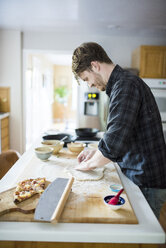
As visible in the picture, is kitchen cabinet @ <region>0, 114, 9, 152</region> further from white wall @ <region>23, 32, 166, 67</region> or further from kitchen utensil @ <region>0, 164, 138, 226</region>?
kitchen utensil @ <region>0, 164, 138, 226</region>

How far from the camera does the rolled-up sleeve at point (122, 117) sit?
1000mm

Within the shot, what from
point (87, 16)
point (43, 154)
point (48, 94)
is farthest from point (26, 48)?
point (48, 94)

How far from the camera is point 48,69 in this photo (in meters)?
8.44

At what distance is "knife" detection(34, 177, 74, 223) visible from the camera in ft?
2.41

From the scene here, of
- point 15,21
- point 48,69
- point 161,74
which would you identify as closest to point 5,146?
point 15,21

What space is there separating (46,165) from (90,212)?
0.58 metres

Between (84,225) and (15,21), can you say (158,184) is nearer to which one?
(84,225)

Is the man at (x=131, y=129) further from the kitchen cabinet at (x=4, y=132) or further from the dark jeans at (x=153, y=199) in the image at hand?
the kitchen cabinet at (x=4, y=132)

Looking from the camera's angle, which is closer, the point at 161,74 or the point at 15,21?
the point at 15,21

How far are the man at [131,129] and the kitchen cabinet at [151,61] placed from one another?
306 centimetres

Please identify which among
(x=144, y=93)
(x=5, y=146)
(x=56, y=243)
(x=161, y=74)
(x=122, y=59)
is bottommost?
(x=5, y=146)

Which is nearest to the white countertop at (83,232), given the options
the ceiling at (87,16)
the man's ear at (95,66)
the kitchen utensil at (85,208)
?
the kitchen utensil at (85,208)

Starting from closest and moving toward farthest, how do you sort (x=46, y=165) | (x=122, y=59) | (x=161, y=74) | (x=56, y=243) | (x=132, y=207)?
1. (x=56, y=243)
2. (x=132, y=207)
3. (x=46, y=165)
4. (x=161, y=74)
5. (x=122, y=59)

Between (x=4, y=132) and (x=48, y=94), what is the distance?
4.78 metres
